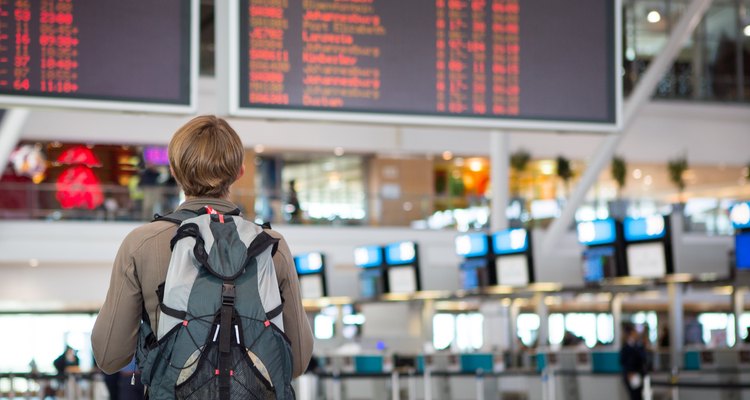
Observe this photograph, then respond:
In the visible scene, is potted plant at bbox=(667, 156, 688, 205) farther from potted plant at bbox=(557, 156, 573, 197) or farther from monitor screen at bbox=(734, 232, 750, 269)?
monitor screen at bbox=(734, 232, 750, 269)

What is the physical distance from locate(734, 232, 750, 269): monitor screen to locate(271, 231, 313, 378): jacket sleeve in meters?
11.1

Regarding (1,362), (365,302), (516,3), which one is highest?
(516,3)

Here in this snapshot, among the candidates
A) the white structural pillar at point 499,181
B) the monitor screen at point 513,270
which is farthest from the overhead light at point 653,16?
the monitor screen at point 513,270

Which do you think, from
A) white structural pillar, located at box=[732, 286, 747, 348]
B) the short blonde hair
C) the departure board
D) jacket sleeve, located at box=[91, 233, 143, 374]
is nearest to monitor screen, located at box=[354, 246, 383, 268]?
white structural pillar, located at box=[732, 286, 747, 348]

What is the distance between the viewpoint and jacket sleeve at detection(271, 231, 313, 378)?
251 cm

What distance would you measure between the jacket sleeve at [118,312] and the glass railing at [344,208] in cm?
1931

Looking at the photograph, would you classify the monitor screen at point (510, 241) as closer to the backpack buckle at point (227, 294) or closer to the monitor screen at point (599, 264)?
the monitor screen at point (599, 264)

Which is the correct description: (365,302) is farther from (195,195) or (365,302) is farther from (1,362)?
(195,195)

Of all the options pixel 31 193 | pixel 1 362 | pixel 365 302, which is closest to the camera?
pixel 365 302

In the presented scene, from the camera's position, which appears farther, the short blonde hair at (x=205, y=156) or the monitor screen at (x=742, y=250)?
the monitor screen at (x=742, y=250)

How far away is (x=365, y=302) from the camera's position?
19.8 meters

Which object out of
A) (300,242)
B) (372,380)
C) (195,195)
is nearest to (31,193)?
(300,242)

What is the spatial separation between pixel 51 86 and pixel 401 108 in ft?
6.15

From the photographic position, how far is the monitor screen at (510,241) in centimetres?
1586
